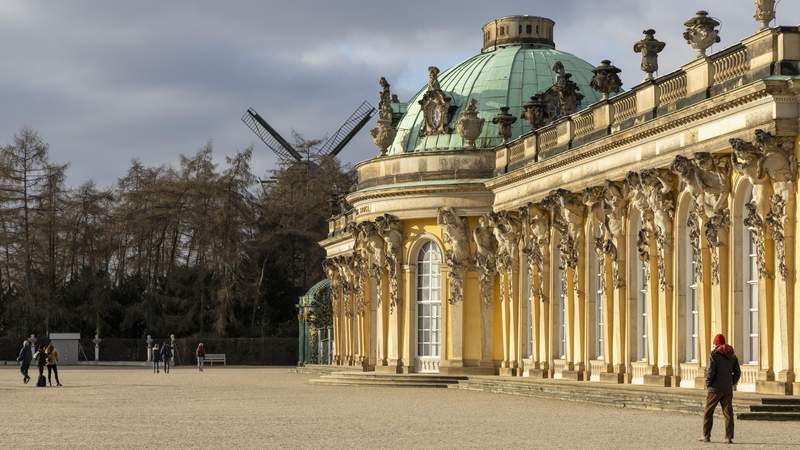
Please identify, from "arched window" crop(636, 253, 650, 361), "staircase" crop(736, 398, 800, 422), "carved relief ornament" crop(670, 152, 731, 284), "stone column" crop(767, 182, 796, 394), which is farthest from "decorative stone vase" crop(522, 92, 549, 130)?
"staircase" crop(736, 398, 800, 422)

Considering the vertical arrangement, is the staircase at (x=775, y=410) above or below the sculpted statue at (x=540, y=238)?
below

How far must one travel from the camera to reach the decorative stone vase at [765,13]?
29297 millimetres

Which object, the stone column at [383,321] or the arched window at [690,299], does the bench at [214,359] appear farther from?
the arched window at [690,299]

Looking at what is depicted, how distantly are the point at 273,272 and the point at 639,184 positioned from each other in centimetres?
5526

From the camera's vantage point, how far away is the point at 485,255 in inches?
1885

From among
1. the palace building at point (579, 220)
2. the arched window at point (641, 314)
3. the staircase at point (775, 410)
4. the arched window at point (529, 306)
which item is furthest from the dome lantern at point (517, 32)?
the staircase at point (775, 410)

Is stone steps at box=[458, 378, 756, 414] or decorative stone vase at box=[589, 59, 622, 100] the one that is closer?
stone steps at box=[458, 378, 756, 414]

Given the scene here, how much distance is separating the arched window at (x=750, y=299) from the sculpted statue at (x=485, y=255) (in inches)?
685

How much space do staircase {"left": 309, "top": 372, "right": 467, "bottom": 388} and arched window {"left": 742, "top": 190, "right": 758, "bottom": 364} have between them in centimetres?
1549

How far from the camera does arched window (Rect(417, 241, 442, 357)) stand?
49.8 meters

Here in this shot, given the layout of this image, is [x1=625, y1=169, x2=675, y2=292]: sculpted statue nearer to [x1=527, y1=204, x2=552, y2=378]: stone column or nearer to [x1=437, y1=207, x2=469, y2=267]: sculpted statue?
[x1=527, y1=204, x2=552, y2=378]: stone column

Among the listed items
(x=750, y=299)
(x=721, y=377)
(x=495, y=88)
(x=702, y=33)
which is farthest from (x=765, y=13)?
(x=495, y=88)

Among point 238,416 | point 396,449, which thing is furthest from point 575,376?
point 396,449

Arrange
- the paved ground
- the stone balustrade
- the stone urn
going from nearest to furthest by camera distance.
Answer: the paved ground, the stone balustrade, the stone urn
